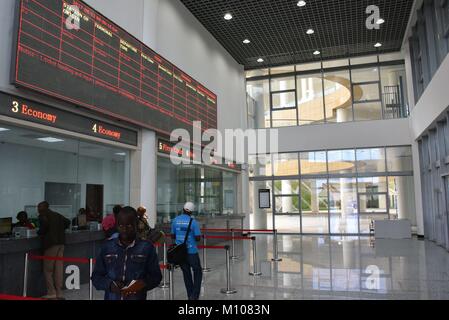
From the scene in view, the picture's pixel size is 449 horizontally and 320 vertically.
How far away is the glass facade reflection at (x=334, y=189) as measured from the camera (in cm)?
1623

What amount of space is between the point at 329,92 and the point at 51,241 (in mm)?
15140

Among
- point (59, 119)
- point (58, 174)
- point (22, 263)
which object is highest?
point (59, 119)

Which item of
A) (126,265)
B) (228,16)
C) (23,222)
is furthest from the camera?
(228,16)

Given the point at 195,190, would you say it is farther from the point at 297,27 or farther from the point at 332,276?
the point at 297,27

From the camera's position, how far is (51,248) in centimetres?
574

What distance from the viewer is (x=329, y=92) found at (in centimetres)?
1789

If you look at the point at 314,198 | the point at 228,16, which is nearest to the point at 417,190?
the point at 314,198

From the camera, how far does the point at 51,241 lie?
5.67 meters

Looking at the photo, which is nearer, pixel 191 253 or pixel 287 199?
pixel 191 253

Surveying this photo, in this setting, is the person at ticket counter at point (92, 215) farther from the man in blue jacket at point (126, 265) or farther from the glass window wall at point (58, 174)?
the man in blue jacket at point (126, 265)

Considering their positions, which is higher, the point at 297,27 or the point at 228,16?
the point at 297,27

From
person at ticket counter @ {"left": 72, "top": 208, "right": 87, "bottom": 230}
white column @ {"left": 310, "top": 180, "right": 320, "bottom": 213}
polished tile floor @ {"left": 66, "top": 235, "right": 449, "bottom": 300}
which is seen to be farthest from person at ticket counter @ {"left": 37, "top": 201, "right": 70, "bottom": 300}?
white column @ {"left": 310, "top": 180, "right": 320, "bottom": 213}

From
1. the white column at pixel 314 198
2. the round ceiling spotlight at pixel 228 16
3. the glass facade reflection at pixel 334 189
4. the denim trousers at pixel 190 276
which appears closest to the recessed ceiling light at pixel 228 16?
the round ceiling spotlight at pixel 228 16

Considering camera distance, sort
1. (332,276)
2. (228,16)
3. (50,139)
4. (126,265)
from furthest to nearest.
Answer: (228,16) < (332,276) < (50,139) < (126,265)
